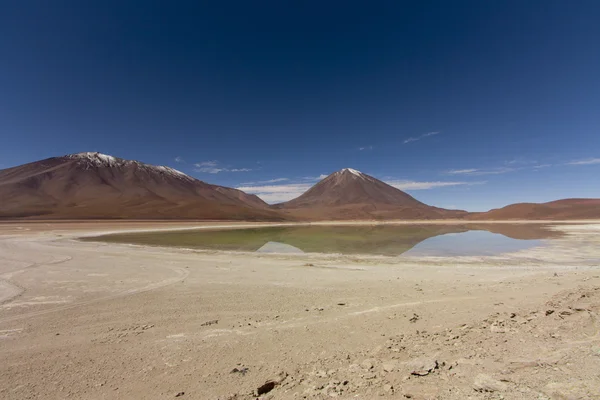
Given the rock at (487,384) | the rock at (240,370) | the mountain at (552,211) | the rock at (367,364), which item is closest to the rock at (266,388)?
the rock at (240,370)

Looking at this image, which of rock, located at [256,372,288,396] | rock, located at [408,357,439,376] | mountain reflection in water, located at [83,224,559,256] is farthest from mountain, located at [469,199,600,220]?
rock, located at [256,372,288,396]

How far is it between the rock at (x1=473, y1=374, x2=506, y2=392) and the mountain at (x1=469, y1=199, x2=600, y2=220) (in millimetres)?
108435

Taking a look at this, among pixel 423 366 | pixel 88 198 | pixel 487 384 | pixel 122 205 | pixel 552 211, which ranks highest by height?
pixel 88 198

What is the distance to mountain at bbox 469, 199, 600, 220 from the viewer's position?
88.4 m

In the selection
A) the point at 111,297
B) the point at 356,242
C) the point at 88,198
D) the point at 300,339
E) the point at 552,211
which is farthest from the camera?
the point at 88,198

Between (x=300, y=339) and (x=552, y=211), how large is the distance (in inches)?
4724

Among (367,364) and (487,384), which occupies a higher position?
(487,384)

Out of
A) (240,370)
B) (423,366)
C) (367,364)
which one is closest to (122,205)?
(240,370)

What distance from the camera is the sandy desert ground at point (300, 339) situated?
354cm

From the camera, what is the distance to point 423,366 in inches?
151

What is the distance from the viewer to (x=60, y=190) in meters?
151

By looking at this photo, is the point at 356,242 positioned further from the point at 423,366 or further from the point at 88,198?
the point at 88,198

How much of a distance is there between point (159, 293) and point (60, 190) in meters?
184

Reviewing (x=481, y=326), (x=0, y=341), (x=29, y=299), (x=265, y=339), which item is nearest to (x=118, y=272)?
(x=29, y=299)
